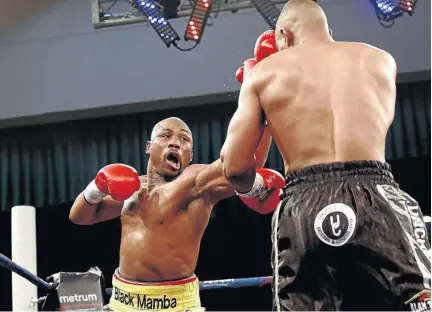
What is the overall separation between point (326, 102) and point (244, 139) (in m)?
0.19

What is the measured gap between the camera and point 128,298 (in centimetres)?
237

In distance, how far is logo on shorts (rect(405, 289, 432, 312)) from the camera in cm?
138

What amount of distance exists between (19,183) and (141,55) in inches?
54.0

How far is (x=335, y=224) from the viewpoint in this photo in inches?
56.2

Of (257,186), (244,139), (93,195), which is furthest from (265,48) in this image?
(93,195)

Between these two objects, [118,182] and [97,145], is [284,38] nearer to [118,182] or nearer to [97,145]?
[118,182]

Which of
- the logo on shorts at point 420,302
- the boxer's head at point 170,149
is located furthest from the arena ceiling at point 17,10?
the logo on shorts at point 420,302

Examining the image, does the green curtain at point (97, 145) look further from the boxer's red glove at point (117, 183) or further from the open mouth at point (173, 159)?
the boxer's red glove at point (117, 183)

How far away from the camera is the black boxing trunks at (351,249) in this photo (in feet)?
4.62

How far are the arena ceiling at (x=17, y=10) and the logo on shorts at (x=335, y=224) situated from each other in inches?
159

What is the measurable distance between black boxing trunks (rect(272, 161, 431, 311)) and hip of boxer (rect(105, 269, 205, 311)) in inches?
36.1

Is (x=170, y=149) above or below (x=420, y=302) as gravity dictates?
above

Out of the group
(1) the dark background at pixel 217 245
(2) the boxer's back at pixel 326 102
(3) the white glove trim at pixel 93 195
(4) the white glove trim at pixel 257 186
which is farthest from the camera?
(1) the dark background at pixel 217 245

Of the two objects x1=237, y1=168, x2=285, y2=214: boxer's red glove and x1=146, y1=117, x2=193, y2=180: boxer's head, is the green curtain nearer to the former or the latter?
x1=146, y1=117, x2=193, y2=180: boxer's head
